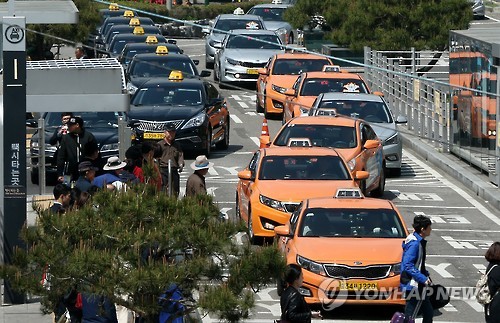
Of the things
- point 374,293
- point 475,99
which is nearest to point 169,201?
point 374,293

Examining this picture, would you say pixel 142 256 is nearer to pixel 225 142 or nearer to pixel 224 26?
pixel 225 142

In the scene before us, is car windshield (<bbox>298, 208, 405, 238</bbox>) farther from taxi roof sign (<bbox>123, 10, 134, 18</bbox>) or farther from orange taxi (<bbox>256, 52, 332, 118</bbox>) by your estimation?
taxi roof sign (<bbox>123, 10, 134, 18</bbox>)

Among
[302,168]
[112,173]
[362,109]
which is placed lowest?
[362,109]

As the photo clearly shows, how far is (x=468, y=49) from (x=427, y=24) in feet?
36.6

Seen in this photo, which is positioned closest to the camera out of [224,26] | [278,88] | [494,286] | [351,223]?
[494,286]

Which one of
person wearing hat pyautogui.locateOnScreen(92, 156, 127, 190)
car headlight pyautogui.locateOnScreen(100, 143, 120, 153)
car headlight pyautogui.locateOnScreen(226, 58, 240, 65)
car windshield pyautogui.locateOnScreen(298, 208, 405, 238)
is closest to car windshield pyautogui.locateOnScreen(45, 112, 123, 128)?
car headlight pyautogui.locateOnScreen(100, 143, 120, 153)

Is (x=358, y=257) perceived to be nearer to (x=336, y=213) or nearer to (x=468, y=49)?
(x=336, y=213)

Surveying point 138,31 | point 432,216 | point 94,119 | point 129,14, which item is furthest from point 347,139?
point 129,14

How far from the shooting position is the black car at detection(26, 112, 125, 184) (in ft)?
87.0

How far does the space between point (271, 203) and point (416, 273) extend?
6013 mm

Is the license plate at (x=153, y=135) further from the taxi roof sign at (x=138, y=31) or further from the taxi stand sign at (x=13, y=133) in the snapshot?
the taxi roof sign at (x=138, y=31)

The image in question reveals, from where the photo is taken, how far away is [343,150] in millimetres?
25422

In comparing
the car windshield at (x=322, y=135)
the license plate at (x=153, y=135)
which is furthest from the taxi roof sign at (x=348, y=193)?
the license plate at (x=153, y=135)

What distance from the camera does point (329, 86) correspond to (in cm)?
3306
